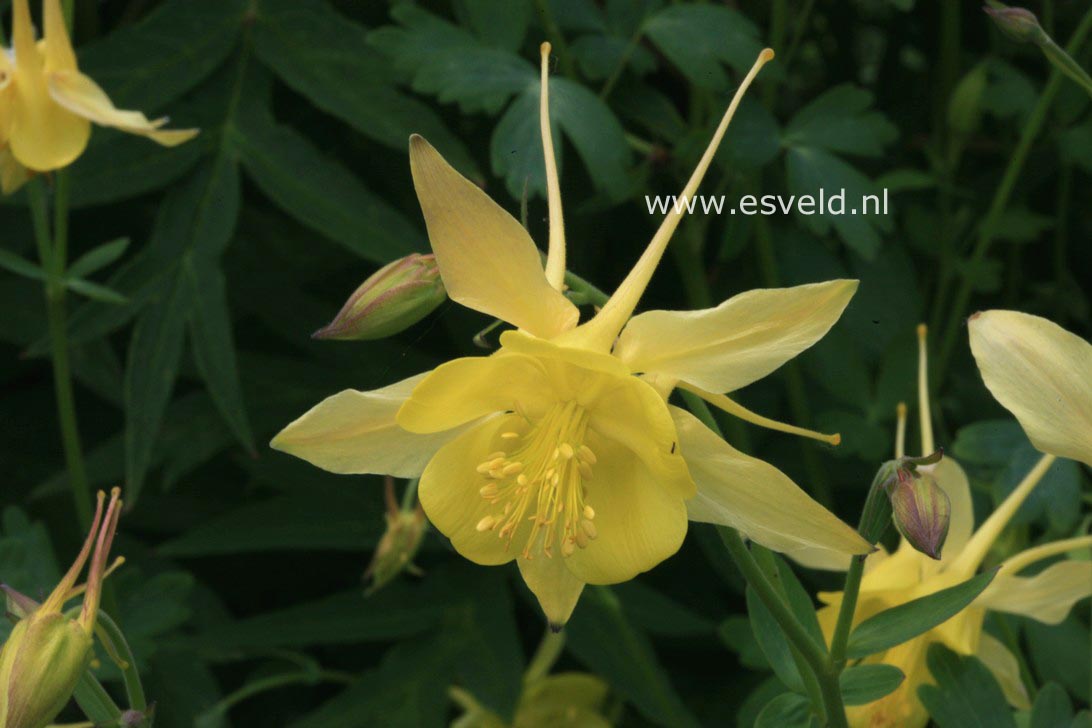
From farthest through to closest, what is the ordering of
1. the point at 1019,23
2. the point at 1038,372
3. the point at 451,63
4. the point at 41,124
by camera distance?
the point at 451,63 → the point at 41,124 → the point at 1019,23 → the point at 1038,372

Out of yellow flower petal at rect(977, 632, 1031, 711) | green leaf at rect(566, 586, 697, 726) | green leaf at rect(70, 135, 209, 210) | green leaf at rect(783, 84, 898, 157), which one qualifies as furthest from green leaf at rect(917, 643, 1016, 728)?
green leaf at rect(70, 135, 209, 210)

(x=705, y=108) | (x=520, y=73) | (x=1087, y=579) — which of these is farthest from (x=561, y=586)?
(x=705, y=108)

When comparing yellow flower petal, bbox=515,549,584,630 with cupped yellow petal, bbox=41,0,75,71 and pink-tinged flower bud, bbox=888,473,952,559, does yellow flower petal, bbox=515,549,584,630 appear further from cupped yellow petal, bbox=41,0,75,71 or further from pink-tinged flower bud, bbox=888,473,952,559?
cupped yellow petal, bbox=41,0,75,71

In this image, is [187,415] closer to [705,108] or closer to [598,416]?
[705,108]

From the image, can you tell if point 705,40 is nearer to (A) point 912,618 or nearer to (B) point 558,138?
(B) point 558,138

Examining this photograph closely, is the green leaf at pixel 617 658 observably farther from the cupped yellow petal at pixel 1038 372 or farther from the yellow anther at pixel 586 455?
the cupped yellow petal at pixel 1038 372

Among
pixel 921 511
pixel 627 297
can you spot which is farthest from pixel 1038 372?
pixel 627 297
